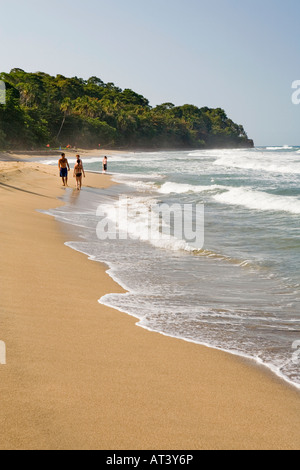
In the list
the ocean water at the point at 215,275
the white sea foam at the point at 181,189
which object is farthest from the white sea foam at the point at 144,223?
the white sea foam at the point at 181,189

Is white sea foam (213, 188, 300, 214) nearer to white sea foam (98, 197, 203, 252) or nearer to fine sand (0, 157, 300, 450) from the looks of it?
white sea foam (98, 197, 203, 252)

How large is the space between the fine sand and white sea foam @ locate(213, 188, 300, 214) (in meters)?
11.3

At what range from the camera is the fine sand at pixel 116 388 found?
235 cm

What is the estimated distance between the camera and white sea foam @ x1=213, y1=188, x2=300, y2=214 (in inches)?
600

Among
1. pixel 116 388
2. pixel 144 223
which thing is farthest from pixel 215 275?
pixel 144 223

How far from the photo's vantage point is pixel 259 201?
1709cm

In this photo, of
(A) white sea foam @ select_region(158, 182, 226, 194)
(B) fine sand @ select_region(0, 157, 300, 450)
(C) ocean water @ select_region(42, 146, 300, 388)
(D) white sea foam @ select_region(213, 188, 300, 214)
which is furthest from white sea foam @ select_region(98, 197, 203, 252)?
(B) fine sand @ select_region(0, 157, 300, 450)

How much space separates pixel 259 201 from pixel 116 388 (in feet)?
49.4

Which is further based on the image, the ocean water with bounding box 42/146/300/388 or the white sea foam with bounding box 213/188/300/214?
the white sea foam with bounding box 213/188/300/214

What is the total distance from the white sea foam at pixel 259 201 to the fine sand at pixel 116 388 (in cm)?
1130

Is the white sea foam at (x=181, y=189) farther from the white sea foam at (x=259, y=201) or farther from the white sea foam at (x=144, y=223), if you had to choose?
the white sea foam at (x=144, y=223)
